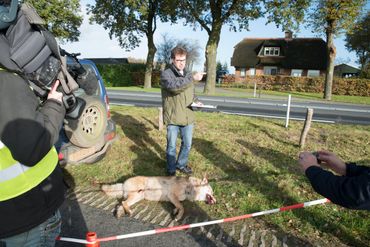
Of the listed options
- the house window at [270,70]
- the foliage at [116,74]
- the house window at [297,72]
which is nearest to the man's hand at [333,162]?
the foliage at [116,74]

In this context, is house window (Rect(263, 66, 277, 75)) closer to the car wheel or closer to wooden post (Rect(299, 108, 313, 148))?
wooden post (Rect(299, 108, 313, 148))

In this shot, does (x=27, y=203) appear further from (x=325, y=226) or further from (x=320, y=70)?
(x=320, y=70)

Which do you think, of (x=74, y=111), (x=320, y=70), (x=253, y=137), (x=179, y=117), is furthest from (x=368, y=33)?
(x=74, y=111)

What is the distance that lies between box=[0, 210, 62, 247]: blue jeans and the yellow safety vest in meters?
0.28

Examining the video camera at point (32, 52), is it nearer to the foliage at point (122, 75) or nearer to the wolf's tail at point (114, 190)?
the wolf's tail at point (114, 190)

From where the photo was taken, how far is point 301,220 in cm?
A: 387

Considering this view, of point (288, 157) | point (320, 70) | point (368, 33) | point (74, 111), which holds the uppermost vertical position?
point (368, 33)

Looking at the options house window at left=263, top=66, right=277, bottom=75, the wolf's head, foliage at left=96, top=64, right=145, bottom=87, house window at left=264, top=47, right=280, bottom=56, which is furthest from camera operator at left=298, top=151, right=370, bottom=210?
house window at left=264, top=47, right=280, bottom=56

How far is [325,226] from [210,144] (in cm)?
347

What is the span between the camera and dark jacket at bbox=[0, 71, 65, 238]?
4.86 ft

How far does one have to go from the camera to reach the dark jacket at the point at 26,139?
148 cm

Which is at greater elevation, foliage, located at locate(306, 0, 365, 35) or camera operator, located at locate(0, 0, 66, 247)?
foliage, located at locate(306, 0, 365, 35)

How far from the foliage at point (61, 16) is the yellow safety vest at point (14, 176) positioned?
2297cm

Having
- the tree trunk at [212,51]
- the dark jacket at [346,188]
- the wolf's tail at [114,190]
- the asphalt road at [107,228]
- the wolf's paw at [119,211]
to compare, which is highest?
the tree trunk at [212,51]
